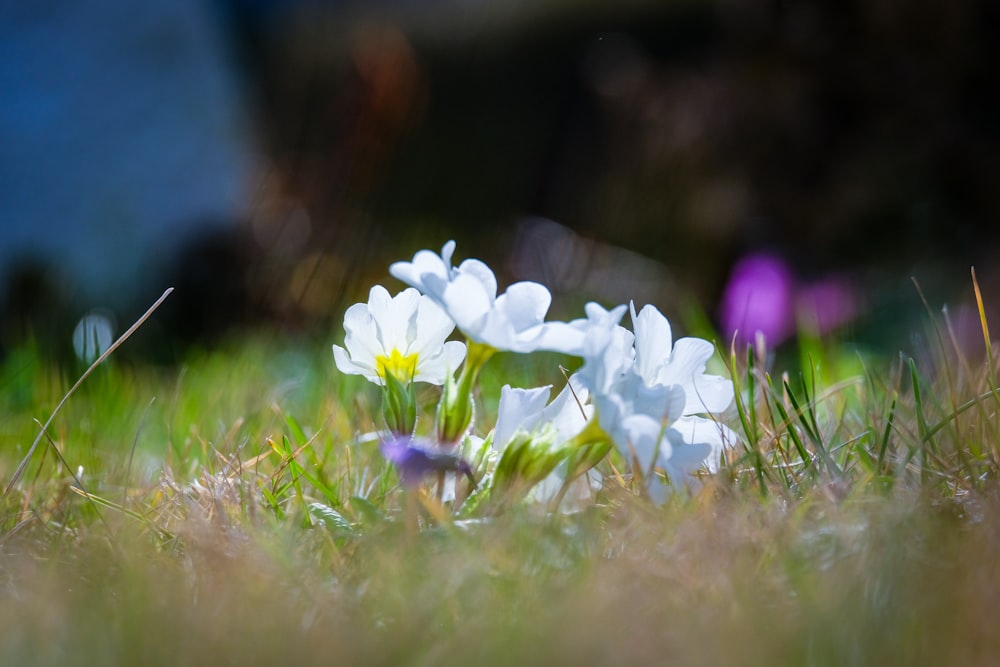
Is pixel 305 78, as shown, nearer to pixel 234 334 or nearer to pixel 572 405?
pixel 234 334

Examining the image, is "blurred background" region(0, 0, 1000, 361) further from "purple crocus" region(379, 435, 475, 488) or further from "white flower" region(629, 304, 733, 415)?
"purple crocus" region(379, 435, 475, 488)

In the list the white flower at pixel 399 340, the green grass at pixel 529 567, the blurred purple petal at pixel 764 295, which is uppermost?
the blurred purple petal at pixel 764 295

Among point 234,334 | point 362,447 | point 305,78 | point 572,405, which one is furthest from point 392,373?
point 305,78

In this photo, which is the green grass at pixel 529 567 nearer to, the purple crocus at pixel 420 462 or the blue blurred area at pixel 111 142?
the purple crocus at pixel 420 462

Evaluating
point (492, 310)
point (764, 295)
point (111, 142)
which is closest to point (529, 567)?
point (492, 310)

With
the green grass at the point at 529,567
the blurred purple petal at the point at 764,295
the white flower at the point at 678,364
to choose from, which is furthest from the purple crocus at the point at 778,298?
the white flower at the point at 678,364

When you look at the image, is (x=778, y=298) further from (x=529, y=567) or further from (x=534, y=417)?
(x=529, y=567)

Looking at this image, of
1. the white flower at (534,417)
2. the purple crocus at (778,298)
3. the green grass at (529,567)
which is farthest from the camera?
the purple crocus at (778,298)
